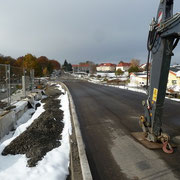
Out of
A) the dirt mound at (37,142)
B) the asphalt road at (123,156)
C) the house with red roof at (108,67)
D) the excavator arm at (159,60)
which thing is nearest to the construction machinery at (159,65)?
the excavator arm at (159,60)

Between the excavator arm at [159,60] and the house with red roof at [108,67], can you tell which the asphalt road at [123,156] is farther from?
the house with red roof at [108,67]

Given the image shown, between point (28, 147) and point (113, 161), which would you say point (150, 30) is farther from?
point (28, 147)

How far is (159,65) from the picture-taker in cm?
444

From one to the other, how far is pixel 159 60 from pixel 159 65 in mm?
150

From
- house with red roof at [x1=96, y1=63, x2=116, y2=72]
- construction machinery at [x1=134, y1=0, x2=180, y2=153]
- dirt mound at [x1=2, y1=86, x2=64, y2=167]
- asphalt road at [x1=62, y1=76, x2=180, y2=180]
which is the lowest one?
dirt mound at [x1=2, y1=86, x2=64, y2=167]

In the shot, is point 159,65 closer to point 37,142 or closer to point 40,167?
point 40,167

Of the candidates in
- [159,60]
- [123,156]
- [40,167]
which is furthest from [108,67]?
[40,167]

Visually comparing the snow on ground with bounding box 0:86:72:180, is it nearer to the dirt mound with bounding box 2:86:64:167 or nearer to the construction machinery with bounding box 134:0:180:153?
the dirt mound with bounding box 2:86:64:167

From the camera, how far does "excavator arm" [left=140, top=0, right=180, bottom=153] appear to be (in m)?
Answer: 4.09

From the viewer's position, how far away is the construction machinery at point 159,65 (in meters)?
4.14

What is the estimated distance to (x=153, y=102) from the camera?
4793mm

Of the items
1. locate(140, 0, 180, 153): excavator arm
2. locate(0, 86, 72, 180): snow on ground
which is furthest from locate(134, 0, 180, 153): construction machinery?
locate(0, 86, 72, 180): snow on ground

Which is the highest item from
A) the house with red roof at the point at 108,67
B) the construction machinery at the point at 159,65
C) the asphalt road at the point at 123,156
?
the house with red roof at the point at 108,67

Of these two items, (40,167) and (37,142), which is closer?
(40,167)
